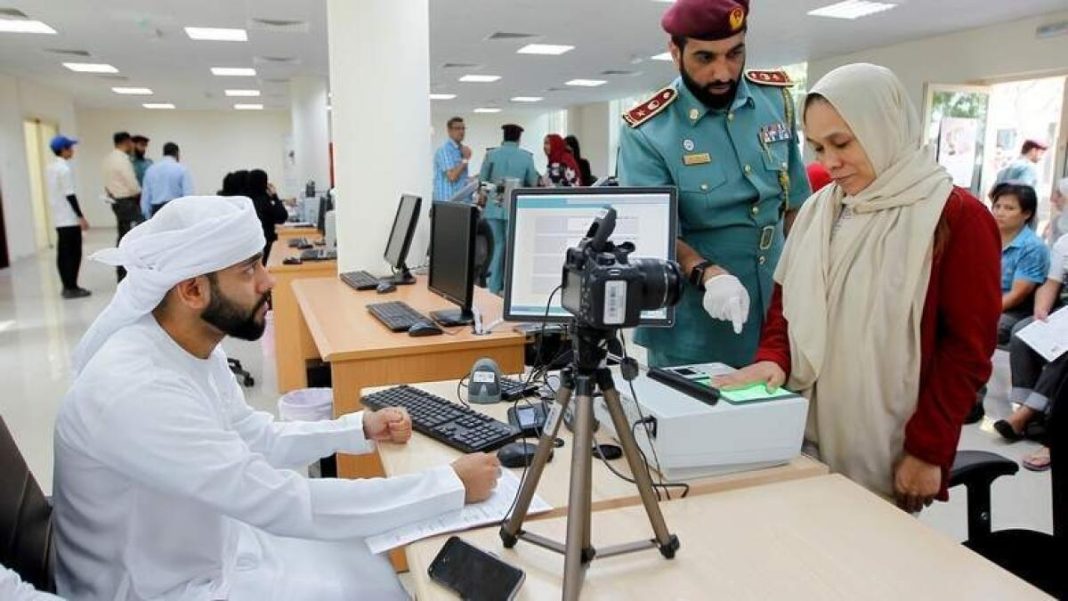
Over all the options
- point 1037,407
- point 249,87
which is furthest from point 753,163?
point 249,87

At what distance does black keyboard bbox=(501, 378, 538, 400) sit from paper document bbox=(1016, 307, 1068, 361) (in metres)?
2.78

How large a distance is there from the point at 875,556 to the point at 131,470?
114 cm

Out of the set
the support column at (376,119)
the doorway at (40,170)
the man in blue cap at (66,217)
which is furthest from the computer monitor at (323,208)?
the doorway at (40,170)

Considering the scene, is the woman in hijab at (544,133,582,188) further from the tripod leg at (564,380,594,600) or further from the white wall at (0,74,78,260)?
the white wall at (0,74,78,260)

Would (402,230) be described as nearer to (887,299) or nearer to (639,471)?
(887,299)

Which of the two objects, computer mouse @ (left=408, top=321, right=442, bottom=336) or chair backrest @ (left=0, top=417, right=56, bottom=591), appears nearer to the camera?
chair backrest @ (left=0, top=417, right=56, bottom=591)

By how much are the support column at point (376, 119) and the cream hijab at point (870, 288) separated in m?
2.38

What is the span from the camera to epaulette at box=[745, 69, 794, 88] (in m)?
1.98

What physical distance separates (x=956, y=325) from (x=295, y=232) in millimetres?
5991

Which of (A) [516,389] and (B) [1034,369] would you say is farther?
(B) [1034,369]

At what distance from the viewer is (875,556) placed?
3.45 feet

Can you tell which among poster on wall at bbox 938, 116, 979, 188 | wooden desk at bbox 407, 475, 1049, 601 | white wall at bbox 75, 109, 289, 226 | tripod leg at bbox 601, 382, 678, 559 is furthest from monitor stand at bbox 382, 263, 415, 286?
white wall at bbox 75, 109, 289, 226

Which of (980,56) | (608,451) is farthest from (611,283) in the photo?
(980,56)

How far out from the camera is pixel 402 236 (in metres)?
3.29
